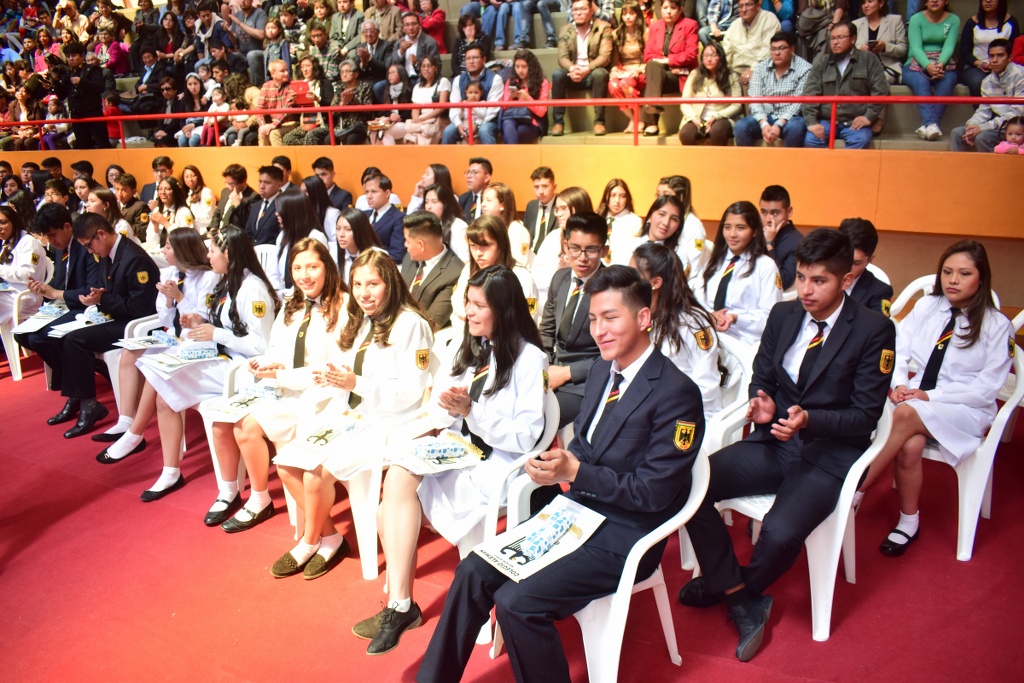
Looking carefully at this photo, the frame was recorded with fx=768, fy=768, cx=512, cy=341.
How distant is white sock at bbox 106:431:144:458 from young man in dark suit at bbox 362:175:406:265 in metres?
2.44

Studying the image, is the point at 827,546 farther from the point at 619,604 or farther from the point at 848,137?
the point at 848,137

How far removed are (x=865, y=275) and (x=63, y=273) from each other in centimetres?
574

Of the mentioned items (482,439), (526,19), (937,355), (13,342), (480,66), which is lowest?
(13,342)

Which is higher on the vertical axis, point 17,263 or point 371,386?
point 17,263

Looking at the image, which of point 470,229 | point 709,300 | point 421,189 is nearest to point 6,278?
point 421,189

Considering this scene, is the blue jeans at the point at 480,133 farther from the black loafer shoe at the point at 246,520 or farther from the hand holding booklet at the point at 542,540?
the hand holding booklet at the point at 542,540

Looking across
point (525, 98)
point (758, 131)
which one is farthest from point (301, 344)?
point (525, 98)

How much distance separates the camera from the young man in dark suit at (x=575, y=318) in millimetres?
3686

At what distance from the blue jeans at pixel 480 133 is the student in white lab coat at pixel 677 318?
4.76 meters

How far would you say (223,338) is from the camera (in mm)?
4473

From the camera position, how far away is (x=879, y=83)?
20.0ft

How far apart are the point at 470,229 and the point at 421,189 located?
323cm

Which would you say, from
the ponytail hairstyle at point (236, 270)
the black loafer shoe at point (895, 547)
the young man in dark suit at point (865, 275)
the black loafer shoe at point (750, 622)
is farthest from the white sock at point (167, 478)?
the young man in dark suit at point (865, 275)

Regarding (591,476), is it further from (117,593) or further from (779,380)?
(117,593)
